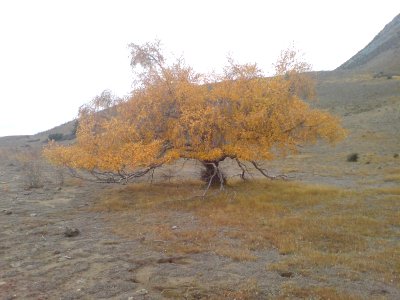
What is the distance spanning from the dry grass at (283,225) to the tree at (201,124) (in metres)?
1.88

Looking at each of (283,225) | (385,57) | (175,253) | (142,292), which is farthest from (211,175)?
(385,57)

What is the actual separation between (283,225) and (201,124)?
6912 mm

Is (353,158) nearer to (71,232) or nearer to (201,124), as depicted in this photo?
(201,124)

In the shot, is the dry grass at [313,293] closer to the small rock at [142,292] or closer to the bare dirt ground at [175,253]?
the bare dirt ground at [175,253]

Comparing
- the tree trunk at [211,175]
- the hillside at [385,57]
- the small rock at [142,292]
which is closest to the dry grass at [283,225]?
the tree trunk at [211,175]

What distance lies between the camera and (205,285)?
10.2 meters

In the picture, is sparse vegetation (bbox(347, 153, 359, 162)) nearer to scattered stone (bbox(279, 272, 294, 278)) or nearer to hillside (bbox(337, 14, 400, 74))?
scattered stone (bbox(279, 272, 294, 278))

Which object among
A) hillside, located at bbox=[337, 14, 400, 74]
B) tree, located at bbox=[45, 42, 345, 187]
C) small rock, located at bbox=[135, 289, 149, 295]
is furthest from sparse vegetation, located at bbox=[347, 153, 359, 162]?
hillside, located at bbox=[337, 14, 400, 74]

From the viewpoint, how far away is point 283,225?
1565cm

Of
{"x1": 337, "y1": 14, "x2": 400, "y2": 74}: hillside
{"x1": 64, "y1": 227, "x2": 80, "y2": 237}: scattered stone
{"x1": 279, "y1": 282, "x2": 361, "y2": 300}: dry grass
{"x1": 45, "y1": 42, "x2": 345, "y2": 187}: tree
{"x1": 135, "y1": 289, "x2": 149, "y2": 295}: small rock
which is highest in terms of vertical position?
{"x1": 337, "y1": 14, "x2": 400, "y2": 74}: hillside

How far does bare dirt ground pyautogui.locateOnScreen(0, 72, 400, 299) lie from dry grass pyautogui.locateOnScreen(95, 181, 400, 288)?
48 mm

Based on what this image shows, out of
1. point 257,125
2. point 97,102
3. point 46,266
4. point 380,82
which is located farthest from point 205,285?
point 380,82

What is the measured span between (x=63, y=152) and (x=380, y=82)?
227 ft

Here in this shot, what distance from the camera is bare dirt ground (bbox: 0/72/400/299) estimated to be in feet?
32.8
